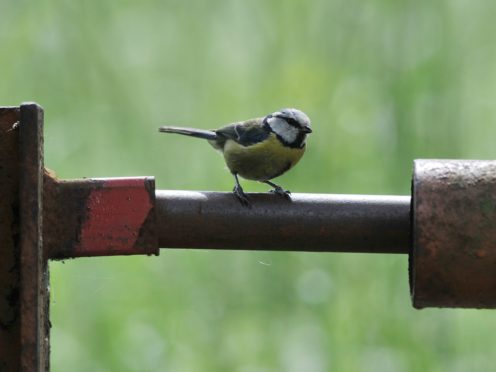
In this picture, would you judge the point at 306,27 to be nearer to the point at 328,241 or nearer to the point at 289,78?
the point at 289,78

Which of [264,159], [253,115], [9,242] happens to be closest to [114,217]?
[9,242]

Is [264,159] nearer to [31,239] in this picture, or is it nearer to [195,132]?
[195,132]

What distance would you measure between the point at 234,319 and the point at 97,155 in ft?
2.67

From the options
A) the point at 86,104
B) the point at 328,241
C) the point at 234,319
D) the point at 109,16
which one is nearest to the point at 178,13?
the point at 109,16

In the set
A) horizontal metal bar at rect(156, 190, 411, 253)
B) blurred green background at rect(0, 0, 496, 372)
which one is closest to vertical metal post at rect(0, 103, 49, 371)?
horizontal metal bar at rect(156, 190, 411, 253)

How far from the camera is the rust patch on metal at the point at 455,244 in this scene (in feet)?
4.67

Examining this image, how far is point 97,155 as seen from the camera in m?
3.87

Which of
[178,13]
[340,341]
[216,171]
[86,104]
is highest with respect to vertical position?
[178,13]

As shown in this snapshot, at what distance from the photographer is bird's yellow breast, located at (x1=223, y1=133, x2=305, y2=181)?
142 inches

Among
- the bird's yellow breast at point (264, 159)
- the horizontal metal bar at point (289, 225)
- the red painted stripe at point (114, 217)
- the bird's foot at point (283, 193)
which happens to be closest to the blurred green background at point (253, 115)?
the bird's yellow breast at point (264, 159)

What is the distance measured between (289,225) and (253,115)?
2520 millimetres

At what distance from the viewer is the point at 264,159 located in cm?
367

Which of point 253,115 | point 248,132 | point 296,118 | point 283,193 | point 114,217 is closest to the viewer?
point 114,217

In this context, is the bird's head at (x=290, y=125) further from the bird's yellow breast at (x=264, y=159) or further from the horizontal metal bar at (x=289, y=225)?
the horizontal metal bar at (x=289, y=225)
